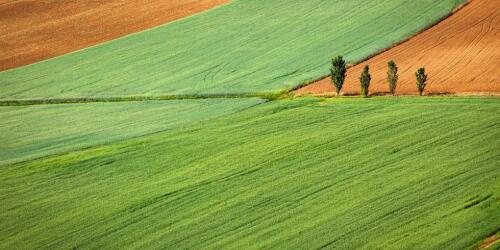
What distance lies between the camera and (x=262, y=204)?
67.4ft

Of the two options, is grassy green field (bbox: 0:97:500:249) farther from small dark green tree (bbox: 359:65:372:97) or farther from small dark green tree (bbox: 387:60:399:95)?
small dark green tree (bbox: 359:65:372:97)

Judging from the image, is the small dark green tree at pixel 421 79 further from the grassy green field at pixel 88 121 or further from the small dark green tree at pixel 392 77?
the grassy green field at pixel 88 121

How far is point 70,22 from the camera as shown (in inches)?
2089

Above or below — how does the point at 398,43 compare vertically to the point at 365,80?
above

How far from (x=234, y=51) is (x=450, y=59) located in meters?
13.3

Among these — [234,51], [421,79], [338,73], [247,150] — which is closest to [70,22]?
[234,51]

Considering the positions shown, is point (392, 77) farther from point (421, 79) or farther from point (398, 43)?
point (398, 43)

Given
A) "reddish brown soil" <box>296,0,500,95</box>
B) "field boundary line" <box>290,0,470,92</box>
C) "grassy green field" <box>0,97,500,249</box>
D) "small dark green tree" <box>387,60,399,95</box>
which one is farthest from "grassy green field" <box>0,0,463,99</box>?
"grassy green field" <box>0,97,500,249</box>

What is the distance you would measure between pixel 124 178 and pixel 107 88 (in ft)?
49.3

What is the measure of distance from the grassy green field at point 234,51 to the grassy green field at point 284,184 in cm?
812

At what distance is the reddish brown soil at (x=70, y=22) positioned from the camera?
48.4 metres

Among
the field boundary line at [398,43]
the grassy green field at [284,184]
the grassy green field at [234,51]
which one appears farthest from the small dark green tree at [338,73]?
the grassy green field at [234,51]

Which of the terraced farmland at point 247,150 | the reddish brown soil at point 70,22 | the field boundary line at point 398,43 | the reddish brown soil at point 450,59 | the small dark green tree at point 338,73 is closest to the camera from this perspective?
the terraced farmland at point 247,150

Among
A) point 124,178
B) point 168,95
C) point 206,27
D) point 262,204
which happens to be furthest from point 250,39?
point 262,204
